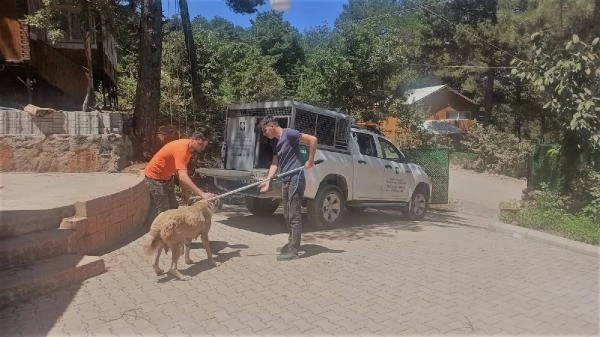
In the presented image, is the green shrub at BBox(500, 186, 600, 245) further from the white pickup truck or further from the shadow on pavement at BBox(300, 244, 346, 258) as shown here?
the shadow on pavement at BBox(300, 244, 346, 258)

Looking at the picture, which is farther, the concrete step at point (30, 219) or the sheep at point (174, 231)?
the sheep at point (174, 231)

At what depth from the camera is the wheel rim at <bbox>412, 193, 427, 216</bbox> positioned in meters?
10.1

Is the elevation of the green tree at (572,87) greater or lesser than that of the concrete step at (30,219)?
greater

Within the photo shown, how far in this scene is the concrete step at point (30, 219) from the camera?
15.7 feet

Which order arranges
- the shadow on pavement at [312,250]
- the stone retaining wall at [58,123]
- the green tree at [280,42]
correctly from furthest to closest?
the green tree at [280,42], the stone retaining wall at [58,123], the shadow on pavement at [312,250]

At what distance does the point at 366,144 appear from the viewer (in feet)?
29.8

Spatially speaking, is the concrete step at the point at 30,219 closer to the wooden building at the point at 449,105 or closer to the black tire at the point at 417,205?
the black tire at the point at 417,205

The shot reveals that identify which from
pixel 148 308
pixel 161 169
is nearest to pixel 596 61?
pixel 161 169

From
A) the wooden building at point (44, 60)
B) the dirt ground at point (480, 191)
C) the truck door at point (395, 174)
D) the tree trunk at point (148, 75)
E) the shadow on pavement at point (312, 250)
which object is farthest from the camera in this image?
the dirt ground at point (480, 191)

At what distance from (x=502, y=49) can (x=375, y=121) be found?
1572cm

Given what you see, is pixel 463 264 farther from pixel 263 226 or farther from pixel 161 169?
pixel 161 169

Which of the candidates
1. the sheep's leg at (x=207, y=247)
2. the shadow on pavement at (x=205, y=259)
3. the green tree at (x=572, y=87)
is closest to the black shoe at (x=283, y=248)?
the shadow on pavement at (x=205, y=259)

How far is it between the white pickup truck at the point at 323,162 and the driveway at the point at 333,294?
883 mm

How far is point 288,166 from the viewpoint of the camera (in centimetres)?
606
